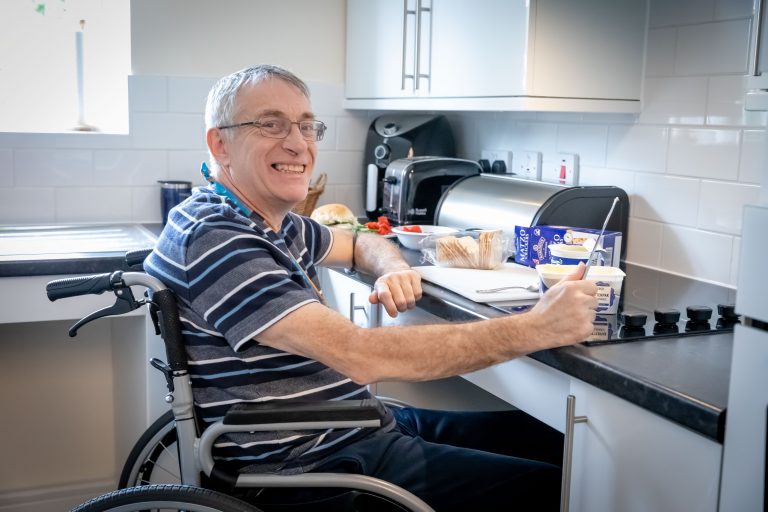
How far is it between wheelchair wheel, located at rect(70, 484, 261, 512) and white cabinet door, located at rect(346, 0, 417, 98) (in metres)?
1.70

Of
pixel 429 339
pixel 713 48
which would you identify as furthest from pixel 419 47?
pixel 429 339

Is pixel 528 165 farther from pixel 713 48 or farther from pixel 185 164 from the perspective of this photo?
pixel 185 164

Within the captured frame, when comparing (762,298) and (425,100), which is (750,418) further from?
(425,100)

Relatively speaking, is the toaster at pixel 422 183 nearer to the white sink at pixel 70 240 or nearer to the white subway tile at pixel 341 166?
the white subway tile at pixel 341 166

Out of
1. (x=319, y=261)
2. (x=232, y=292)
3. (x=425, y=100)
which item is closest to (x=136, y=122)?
(x=425, y=100)

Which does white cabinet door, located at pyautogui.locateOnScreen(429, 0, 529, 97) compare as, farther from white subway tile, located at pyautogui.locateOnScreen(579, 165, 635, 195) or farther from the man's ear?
the man's ear

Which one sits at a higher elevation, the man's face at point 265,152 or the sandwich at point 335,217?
the man's face at point 265,152

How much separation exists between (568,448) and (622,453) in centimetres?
13

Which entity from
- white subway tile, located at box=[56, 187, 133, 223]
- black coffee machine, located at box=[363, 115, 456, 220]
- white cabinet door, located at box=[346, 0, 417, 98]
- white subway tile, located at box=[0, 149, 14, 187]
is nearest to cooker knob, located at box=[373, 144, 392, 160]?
black coffee machine, located at box=[363, 115, 456, 220]

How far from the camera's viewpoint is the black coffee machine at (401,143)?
289 centimetres

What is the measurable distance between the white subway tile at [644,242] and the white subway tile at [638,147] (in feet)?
0.47

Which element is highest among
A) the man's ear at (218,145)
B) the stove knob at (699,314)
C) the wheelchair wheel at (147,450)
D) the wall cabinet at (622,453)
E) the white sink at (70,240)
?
the man's ear at (218,145)

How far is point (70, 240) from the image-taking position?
2.49 m

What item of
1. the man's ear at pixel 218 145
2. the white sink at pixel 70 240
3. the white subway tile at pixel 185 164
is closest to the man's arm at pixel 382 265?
the man's ear at pixel 218 145
